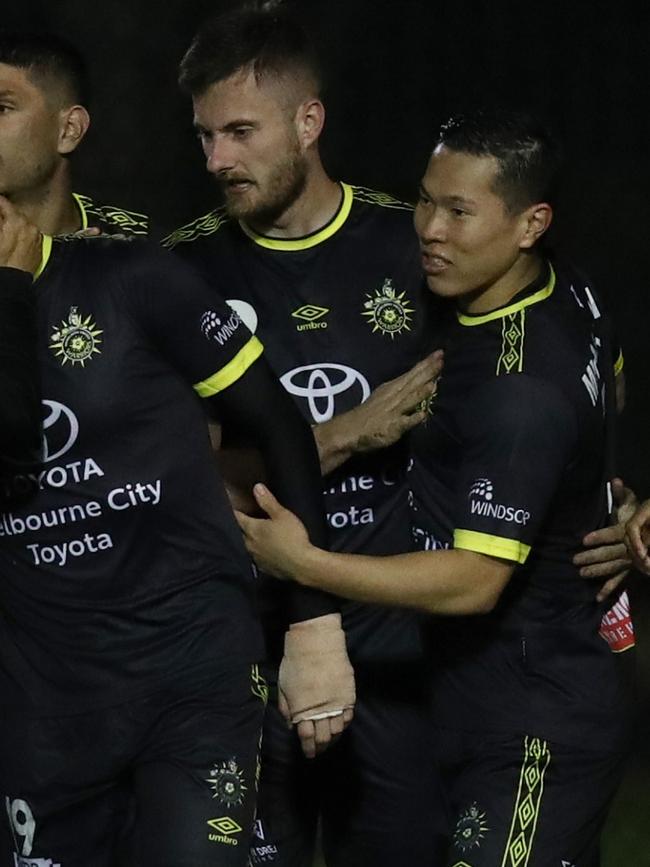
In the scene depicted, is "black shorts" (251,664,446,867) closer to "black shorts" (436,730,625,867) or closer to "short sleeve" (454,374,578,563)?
"black shorts" (436,730,625,867)

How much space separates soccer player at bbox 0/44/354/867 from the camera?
4.41 meters

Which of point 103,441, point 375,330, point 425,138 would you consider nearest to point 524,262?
point 375,330

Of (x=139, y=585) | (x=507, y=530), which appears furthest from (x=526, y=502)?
(x=139, y=585)

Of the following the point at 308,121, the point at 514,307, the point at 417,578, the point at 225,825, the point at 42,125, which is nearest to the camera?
the point at 225,825

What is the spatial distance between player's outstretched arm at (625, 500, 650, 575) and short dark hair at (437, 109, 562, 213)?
30.2 inches

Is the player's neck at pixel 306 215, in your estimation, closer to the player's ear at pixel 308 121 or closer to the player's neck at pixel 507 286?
the player's ear at pixel 308 121

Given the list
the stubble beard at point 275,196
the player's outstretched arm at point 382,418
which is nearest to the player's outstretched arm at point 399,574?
the player's outstretched arm at point 382,418

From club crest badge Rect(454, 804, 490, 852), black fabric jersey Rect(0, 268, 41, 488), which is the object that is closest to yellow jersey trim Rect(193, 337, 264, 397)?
black fabric jersey Rect(0, 268, 41, 488)

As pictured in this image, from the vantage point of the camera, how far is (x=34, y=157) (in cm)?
505

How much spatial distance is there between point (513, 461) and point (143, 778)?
1056 mm

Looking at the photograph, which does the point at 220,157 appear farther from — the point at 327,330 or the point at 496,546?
the point at 496,546

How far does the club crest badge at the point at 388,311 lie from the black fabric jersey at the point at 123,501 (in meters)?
0.78

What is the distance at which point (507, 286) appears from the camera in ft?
15.4

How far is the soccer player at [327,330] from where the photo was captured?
5.20 metres
